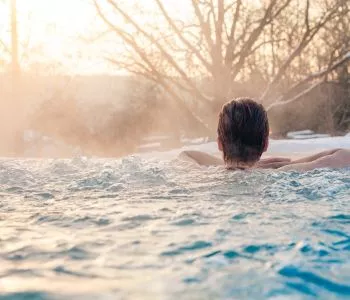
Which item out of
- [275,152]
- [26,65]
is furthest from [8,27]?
[275,152]

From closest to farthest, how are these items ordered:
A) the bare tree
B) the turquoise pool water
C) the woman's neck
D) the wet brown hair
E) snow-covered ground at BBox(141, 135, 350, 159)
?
the turquoise pool water < the wet brown hair < the woman's neck < snow-covered ground at BBox(141, 135, 350, 159) < the bare tree

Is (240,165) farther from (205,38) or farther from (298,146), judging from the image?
(205,38)

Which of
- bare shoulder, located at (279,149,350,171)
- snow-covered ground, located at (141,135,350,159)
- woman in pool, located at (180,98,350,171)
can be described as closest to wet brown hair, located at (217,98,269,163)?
woman in pool, located at (180,98,350,171)

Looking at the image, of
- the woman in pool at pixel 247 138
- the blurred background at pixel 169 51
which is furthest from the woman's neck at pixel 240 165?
the blurred background at pixel 169 51

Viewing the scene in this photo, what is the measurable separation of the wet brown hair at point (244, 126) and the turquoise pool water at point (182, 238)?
178 mm

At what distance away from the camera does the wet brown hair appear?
10.0 ft

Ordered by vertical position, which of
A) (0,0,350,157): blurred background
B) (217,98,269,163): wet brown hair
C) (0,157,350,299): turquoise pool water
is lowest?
(0,157,350,299): turquoise pool water

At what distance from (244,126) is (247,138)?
71mm

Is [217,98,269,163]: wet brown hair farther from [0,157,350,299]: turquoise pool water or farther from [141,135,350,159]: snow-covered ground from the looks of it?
[141,135,350,159]: snow-covered ground

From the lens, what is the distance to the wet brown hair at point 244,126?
3.06 metres

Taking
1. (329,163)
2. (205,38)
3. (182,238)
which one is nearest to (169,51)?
(205,38)

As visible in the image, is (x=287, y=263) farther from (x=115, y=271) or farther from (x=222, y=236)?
(x=115, y=271)

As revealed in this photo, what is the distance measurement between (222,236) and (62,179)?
2.01 metres

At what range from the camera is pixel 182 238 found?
1782 mm
